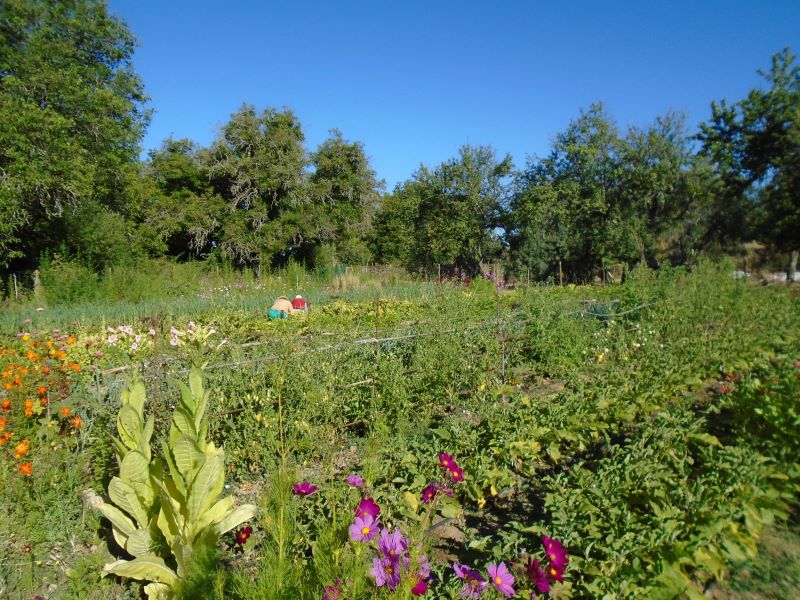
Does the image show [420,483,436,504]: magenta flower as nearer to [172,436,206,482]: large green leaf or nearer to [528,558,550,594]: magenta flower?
[528,558,550,594]: magenta flower

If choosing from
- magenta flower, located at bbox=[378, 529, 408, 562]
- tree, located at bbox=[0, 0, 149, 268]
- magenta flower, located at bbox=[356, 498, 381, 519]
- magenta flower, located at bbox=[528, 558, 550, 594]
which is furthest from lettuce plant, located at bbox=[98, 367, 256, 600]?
tree, located at bbox=[0, 0, 149, 268]

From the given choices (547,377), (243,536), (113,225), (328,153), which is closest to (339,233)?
(328,153)

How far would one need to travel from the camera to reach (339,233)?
2223cm

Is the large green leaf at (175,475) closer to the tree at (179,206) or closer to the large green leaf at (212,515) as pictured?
the large green leaf at (212,515)

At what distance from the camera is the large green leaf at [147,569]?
6.62 feet

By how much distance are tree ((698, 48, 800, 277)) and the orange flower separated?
2246 centimetres

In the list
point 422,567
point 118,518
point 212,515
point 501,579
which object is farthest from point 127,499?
point 501,579

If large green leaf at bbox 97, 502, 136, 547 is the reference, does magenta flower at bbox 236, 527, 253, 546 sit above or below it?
below

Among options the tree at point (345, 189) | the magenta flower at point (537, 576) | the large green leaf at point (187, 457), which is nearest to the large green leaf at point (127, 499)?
the large green leaf at point (187, 457)

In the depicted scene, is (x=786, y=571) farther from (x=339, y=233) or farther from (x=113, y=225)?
(x=339, y=233)

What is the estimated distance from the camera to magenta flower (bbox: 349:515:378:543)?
1631 millimetres

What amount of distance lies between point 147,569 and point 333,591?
1086 mm

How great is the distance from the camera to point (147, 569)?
2.03m

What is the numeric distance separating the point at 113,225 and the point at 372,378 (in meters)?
13.9
